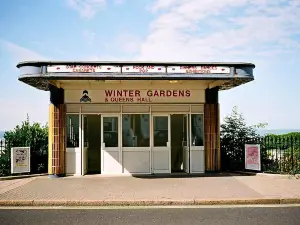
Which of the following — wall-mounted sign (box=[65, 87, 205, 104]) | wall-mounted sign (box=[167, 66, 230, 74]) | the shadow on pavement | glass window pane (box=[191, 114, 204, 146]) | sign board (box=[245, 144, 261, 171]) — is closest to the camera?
wall-mounted sign (box=[167, 66, 230, 74])

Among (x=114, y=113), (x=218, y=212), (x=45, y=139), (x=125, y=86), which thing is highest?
(x=125, y=86)

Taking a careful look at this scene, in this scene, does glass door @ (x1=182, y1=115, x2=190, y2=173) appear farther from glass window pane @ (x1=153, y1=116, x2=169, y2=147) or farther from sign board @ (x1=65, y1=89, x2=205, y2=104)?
sign board @ (x1=65, y1=89, x2=205, y2=104)

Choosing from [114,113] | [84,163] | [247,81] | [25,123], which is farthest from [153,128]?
[25,123]

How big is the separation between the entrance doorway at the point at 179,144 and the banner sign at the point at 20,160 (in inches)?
215

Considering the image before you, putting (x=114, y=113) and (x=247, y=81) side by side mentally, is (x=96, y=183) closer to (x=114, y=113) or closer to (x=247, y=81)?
(x=114, y=113)

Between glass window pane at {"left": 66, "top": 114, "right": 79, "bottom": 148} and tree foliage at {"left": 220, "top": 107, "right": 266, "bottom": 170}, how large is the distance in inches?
226

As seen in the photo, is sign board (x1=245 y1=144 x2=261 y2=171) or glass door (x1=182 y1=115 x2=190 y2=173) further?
glass door (x1=182 y1=115 x2=190 y2=173)

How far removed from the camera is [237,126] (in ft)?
47.6

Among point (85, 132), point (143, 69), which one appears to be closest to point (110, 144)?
point (85, 132)

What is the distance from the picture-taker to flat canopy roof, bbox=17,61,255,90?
10867 millimetres

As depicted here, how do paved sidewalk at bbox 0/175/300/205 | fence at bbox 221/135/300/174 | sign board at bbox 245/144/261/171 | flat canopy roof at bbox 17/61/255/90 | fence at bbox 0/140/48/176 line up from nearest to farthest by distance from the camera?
paved sidewalk at bbox 0/175/300/205 < flat canopy roof at bbox 17/61/255/90 < fence at bbox 221/135/300/174 < sign board at bbox 245/144/261/171 < fence at bbox 0/140/48/176

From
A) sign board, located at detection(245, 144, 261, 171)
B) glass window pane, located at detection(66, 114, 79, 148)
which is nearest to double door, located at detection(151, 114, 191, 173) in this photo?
sign board, located at detection(245, 144, 261, 171)

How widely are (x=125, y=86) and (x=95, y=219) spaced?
6.67 meters

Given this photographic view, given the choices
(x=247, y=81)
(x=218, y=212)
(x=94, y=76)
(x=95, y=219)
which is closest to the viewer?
(x=95, y=219)
